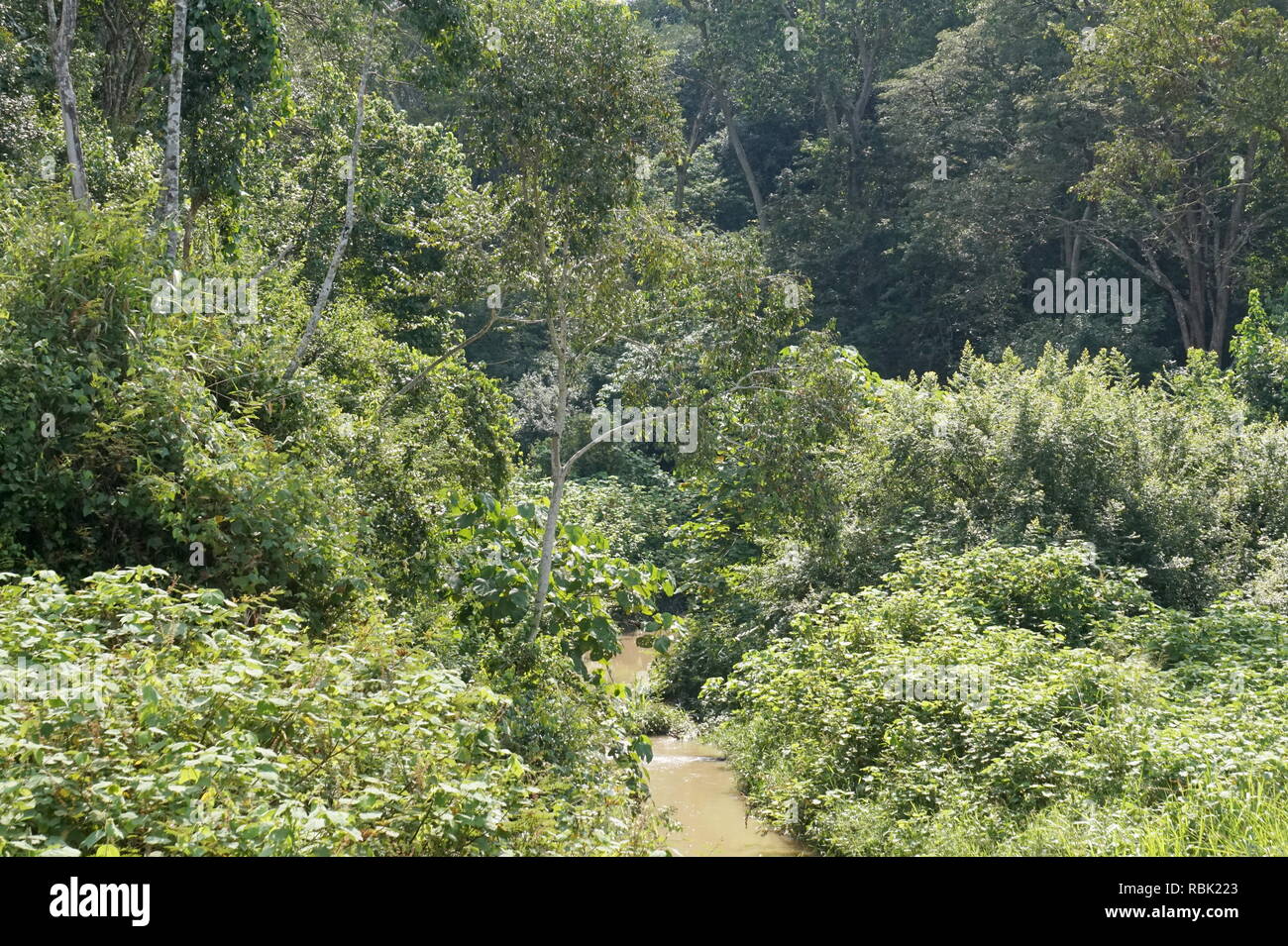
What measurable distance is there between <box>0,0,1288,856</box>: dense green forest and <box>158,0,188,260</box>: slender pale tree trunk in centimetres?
7

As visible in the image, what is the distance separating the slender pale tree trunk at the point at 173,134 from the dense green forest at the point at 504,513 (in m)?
0.07

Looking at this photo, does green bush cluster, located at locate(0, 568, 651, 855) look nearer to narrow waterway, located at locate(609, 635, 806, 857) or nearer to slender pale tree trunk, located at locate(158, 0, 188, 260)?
narrow waterway, located at locate(609, 635, 806, 857)

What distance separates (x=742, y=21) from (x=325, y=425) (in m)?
28.6

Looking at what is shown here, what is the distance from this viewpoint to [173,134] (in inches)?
368

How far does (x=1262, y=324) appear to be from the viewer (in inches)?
749

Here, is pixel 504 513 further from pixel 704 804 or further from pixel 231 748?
pixel 231 748

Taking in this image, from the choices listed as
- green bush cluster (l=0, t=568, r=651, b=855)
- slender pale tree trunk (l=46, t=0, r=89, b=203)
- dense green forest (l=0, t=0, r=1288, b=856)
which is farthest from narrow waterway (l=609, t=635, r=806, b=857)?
slender pale tree trunk (l=46, t=0, r=89, b=203)

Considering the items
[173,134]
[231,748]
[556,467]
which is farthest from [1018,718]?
[173,134]

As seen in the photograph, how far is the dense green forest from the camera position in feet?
18.7

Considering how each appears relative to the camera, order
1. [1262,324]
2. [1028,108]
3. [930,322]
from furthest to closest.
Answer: [930,322], [1028,108], [1262,324]

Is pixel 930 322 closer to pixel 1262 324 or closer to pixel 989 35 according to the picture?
pixel 989 35

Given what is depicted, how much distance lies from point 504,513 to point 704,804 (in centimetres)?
376

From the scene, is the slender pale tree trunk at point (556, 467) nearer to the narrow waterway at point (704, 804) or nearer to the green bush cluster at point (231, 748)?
the narrow waterway at point (704, 804)
